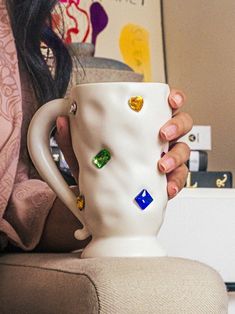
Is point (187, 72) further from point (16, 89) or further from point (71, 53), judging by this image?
point (16, 89)

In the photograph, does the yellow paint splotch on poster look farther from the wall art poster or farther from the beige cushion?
the beige cushion

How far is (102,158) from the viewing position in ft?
1.87

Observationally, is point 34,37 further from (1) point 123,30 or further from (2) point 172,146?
(1) point 123,30

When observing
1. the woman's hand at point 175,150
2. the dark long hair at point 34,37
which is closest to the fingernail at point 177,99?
the woman's hand at point 175,150

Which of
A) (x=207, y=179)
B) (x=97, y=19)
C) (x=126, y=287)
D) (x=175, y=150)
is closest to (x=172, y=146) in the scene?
(x=175, y=150)

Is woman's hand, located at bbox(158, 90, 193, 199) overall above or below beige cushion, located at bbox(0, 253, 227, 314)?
above

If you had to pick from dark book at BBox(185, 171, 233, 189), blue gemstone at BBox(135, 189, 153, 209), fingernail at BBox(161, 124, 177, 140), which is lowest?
dark book at BBox(185, 171, 233, 189)

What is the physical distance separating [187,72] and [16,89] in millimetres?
872

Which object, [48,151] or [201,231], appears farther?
[201,231]

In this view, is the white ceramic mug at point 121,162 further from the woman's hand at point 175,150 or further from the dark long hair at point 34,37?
the dark long hair at point 34,37

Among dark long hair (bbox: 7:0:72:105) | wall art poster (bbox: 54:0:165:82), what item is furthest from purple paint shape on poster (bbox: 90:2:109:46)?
dark long hair (bbox: 7:0:72:105)

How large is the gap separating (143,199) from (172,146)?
0.10 meters

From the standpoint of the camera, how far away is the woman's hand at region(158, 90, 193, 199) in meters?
0.58

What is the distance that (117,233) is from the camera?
22.9 inches
